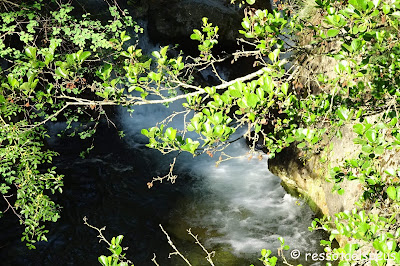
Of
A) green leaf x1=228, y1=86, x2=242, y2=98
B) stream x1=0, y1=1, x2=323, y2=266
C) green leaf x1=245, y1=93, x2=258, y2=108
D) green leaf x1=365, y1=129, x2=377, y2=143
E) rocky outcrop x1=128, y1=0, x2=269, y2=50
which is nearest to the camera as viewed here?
green leaf x1=365, y1=129, x2=377, y2=143

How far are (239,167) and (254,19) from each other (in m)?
6.57

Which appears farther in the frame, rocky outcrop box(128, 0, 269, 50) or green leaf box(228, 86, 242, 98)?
Result: rocky outcrop box(128, 0, 269, 50)

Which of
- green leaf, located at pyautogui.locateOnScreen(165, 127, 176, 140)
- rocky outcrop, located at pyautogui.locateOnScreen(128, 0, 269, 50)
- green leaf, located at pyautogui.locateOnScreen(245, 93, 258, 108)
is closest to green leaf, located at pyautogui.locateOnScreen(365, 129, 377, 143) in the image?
green leaf, located at pyautogui.locateOnScreen(245, 93, 258, 108)

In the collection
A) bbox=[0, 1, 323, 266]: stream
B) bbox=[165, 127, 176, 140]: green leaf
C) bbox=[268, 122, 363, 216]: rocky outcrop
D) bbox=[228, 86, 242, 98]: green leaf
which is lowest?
bbox=[0, 1, 323, 266]: stream

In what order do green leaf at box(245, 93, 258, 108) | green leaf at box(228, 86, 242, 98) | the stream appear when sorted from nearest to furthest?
green leaf at box(245, 93, 258, 108)
green leaf at box(228, 86, 242, 98)
the stream

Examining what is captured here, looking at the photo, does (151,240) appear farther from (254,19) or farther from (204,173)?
(254,19)

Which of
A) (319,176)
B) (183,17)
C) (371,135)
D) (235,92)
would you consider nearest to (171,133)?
(235,92)

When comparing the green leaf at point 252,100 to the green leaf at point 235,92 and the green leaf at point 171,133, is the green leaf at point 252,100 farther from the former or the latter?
the green leaf at point 171,133

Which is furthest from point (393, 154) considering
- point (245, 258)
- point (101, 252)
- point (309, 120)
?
point (101, 252)

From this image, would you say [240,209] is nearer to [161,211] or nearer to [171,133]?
[161,211]

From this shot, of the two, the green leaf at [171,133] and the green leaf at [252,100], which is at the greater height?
the green leaf at [252,100]

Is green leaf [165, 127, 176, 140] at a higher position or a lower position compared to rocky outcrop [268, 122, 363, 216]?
higher

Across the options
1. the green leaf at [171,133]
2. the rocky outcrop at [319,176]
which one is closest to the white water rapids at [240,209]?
the rocky outcrop at [319,176]

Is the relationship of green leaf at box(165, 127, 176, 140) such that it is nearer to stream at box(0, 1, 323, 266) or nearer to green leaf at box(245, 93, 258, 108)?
green leaf at box(245, 93, 258, 108)
